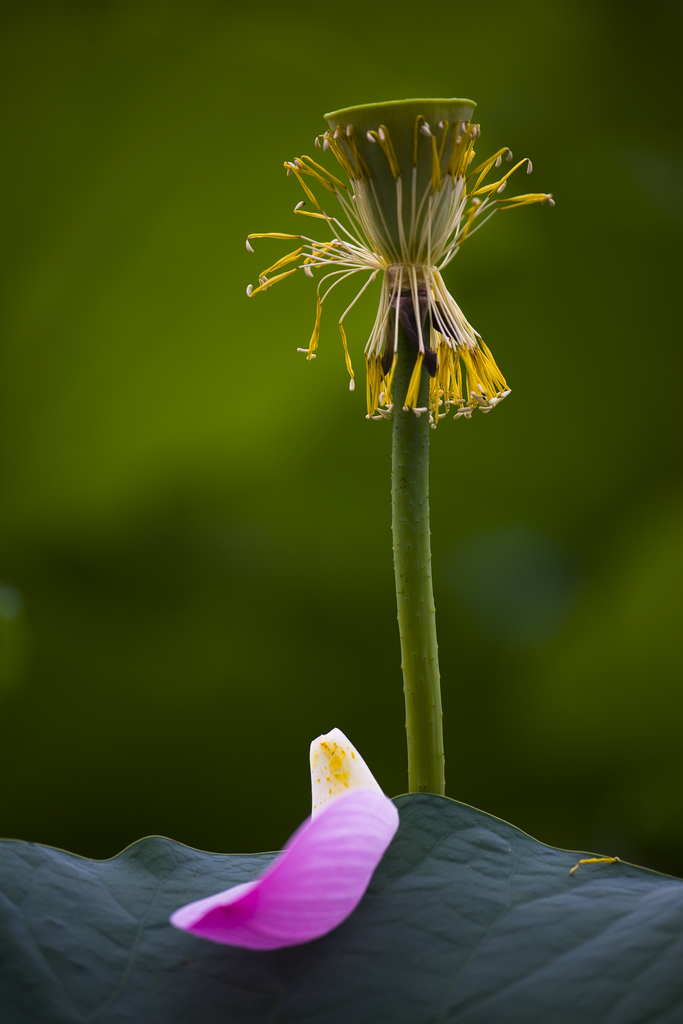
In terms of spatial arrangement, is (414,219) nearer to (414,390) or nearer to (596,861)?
(414,390)

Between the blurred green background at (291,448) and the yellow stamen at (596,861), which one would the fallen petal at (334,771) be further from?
the blurred green background at (291,448)

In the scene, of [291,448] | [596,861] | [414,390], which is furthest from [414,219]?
[291,448]

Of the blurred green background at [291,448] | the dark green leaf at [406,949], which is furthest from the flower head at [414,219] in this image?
the blurred green background at [291,448]

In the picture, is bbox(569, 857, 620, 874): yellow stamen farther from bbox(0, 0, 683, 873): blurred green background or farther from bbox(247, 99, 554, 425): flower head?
bbox(0, 0, 683, 873): blurred green background

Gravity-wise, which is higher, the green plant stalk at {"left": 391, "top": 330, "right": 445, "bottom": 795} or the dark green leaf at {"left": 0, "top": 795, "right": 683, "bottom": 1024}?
the green plant stalk at {"left": 391, "top": 330, "right": 445, "bottom": 795}

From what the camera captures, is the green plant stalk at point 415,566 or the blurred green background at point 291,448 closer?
the green plant stalk at point 415,566

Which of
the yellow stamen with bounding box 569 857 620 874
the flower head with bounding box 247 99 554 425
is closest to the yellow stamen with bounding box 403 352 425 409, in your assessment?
the flower head with bounding box 247 99 554 425
